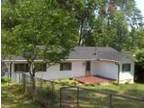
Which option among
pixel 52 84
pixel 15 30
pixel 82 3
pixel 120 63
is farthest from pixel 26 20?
pixel 82 3

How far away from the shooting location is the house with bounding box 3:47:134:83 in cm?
3648

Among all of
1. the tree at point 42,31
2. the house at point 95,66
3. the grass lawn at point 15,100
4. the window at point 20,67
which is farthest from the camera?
the house at point 95,66

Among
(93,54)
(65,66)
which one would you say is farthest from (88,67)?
(65,66)

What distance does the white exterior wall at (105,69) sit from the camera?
38.6 meters

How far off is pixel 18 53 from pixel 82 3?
102ft

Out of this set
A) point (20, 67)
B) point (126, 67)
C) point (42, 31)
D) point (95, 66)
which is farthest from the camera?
point (95, 66)

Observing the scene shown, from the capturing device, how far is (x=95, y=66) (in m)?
41.1

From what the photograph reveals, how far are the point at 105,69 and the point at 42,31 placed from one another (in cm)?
2140

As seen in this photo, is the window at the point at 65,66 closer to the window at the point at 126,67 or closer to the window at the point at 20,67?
the window at the point at 20,67

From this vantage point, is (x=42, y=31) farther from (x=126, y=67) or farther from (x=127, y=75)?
(x=126, y=67)

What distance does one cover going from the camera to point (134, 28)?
61688mm

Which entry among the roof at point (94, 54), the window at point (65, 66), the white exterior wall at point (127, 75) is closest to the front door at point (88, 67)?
the roof at point (94, 54)

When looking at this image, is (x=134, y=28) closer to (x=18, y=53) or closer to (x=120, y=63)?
(x=120, y=63)

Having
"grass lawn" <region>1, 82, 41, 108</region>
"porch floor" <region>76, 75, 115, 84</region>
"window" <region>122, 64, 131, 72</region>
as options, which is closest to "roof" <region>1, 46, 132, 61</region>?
"window" <region>122, 64, 131, 72</region>
